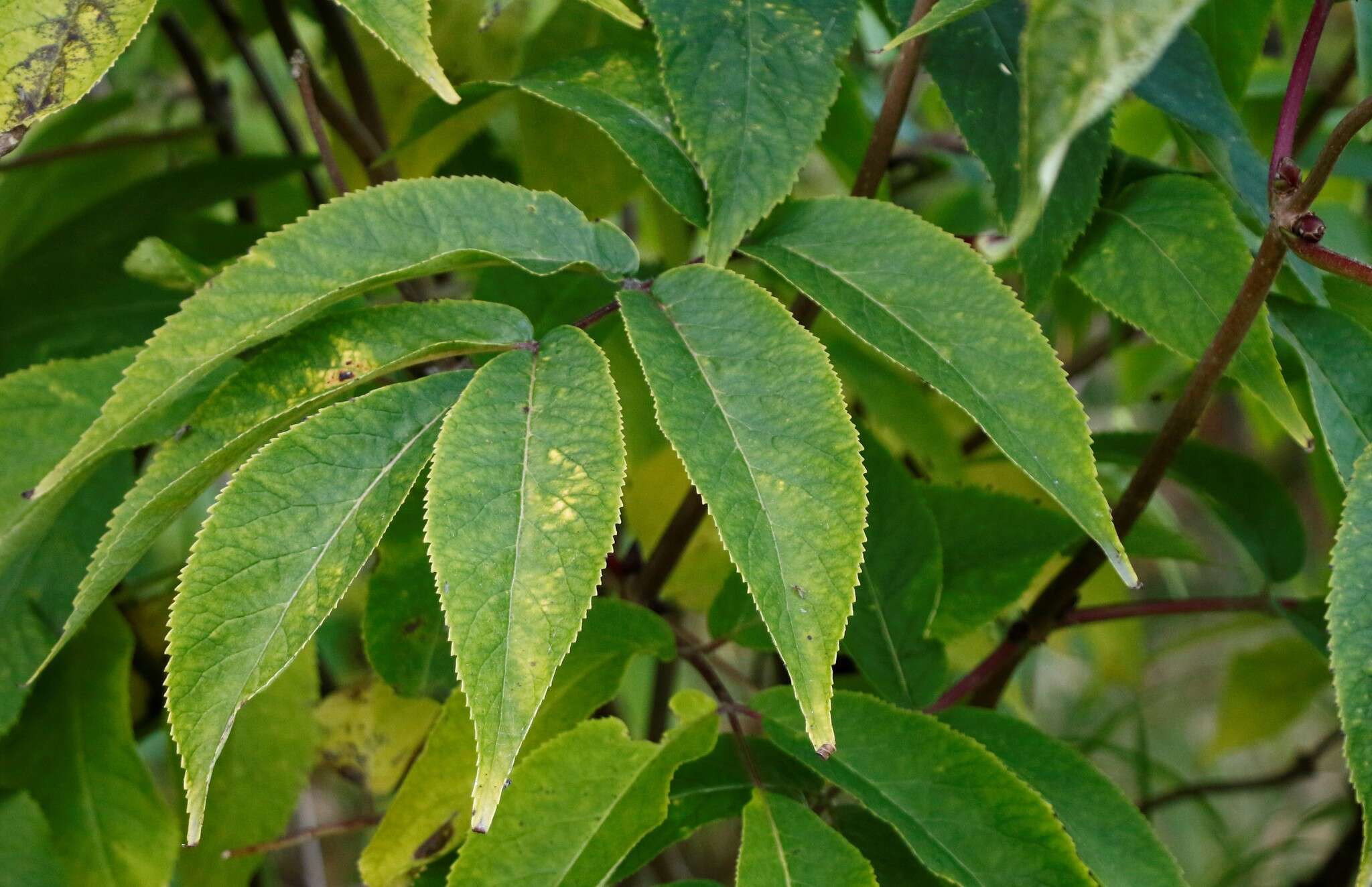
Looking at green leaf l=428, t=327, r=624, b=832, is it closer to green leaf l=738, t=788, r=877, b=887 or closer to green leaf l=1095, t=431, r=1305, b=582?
green leaf l=738, t=788, r=877, b=887

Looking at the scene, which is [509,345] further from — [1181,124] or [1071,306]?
[1071,306]

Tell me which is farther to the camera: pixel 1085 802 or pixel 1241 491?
pixel 1241 491

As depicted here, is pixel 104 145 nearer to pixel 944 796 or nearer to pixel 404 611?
pixel 404 611

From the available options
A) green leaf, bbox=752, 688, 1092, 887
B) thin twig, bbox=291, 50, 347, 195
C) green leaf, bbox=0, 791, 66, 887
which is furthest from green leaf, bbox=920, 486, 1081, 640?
green leaf, bbox=0, 791, 66, 887

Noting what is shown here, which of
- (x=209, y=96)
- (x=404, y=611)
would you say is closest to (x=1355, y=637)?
(x=404, y=611)

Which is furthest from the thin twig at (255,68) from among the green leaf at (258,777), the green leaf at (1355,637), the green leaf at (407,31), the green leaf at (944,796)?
the green leaf at (1355,637)
